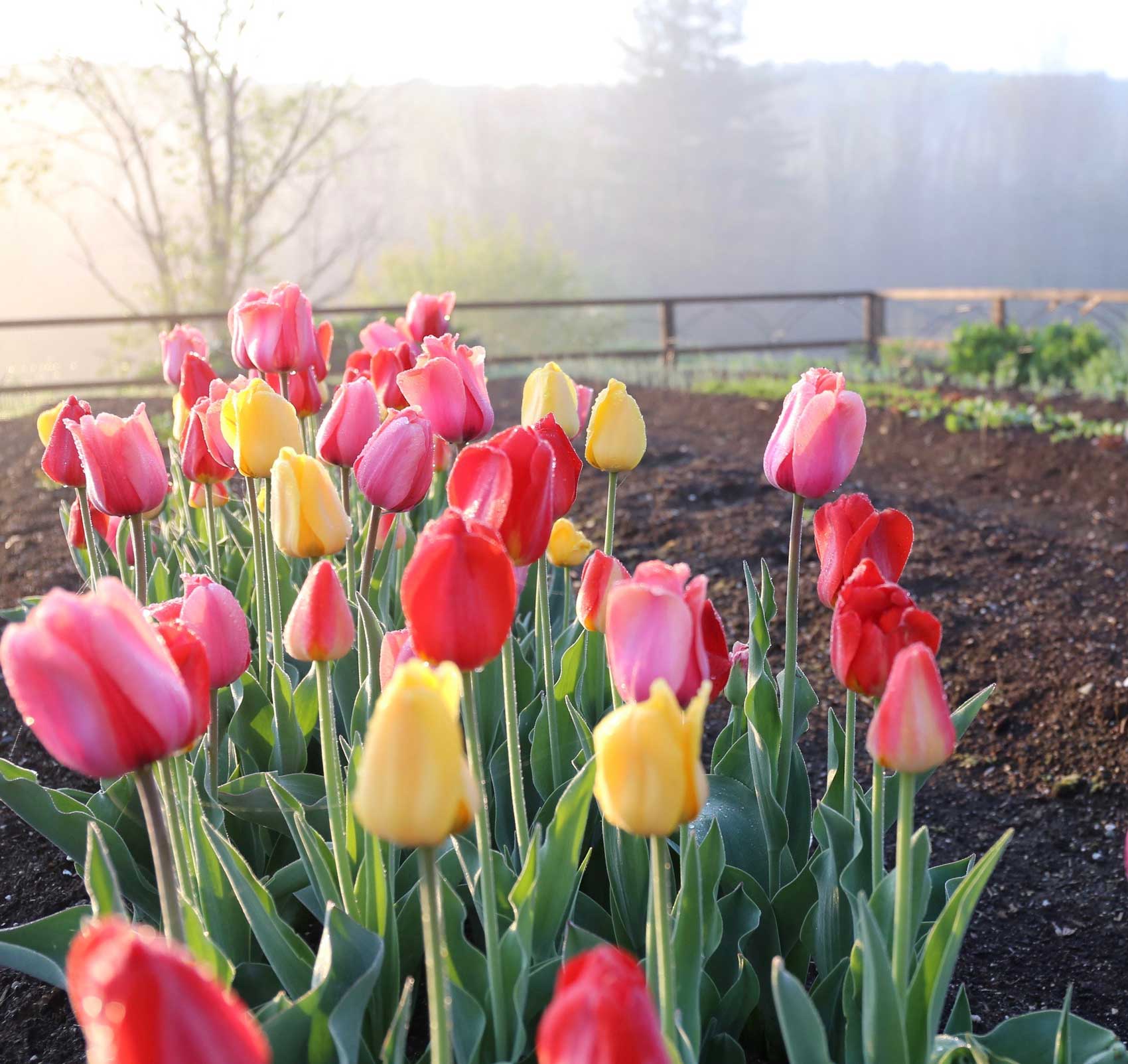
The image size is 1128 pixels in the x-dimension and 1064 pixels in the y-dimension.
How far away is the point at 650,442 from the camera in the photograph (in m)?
6.50

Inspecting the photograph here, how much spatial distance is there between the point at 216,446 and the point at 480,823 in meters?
1.00

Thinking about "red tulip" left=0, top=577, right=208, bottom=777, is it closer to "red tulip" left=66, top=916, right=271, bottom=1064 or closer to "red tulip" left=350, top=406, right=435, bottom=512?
"red tulip" left=66, top=916, right=271, bottom=1064

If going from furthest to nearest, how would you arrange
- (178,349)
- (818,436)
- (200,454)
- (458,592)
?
(178,349)
(200,454)
(818,436)
(458,592)

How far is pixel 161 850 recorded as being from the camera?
0.82m

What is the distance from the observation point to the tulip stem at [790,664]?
130 centimetres

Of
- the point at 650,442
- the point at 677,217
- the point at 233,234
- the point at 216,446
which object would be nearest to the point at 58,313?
the point at 677,217

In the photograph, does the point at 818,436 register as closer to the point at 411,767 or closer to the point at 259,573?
the point at 411,767

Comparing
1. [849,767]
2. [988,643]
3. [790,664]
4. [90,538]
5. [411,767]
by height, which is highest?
[411,767]

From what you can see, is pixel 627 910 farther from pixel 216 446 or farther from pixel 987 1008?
pixel 216 446

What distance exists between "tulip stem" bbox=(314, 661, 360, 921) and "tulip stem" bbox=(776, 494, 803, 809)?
52 cm

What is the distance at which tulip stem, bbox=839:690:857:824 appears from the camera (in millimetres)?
1248

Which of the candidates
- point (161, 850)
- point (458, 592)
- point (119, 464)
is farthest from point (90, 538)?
point (458, 592)

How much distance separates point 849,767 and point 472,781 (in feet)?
2.54

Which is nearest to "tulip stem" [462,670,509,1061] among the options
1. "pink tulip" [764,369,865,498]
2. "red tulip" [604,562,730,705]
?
"red tulip" [604,562,730,705]
